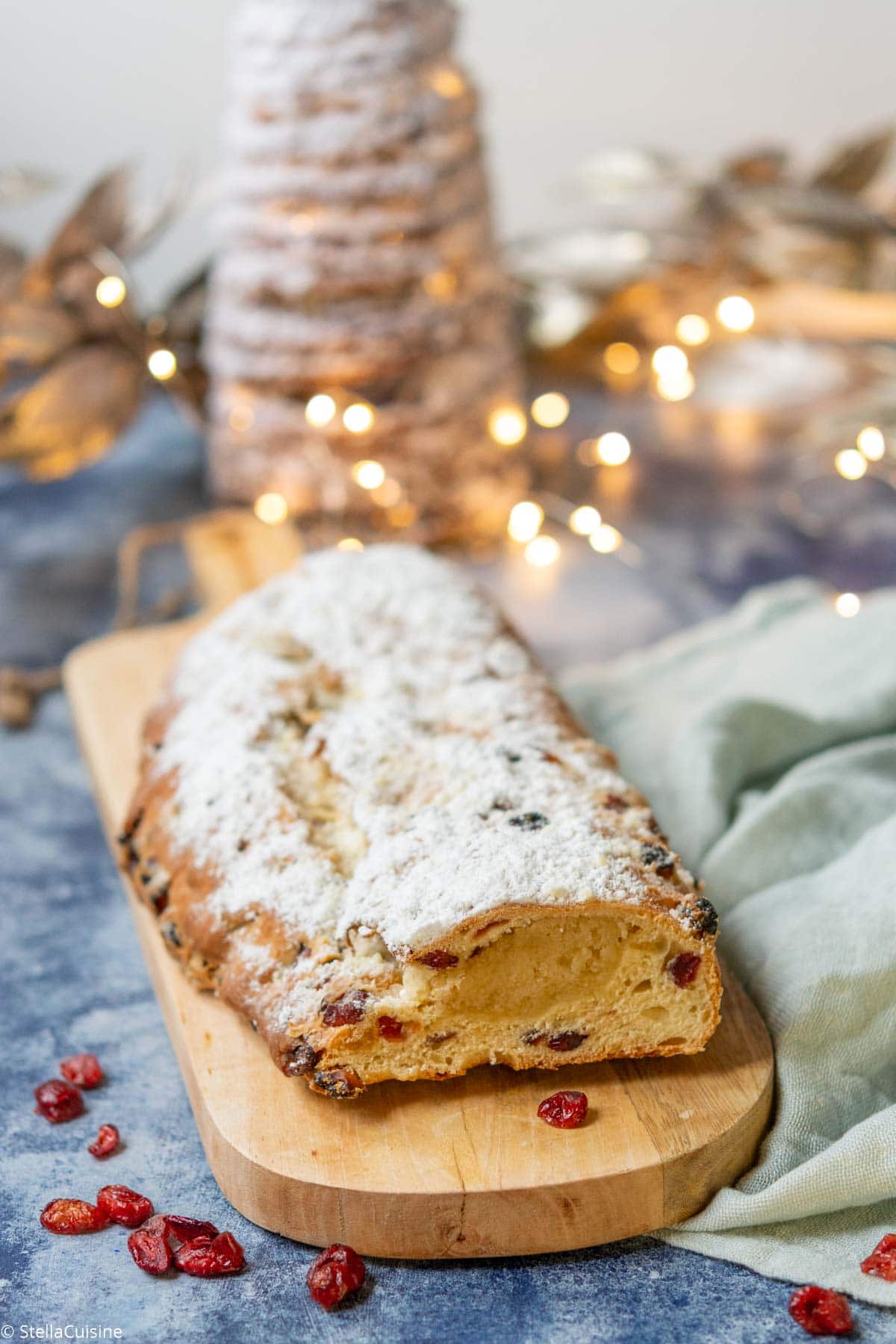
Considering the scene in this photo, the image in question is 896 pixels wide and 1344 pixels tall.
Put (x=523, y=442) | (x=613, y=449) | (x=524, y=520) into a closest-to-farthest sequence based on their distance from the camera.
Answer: (x=524, y=520) → (x=613, y=449) → (x=523, y=442)

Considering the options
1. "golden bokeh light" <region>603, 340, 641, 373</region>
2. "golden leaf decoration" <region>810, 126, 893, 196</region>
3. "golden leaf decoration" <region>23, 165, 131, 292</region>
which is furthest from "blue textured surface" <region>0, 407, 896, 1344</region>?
"golden bokeh light" <region>603, 340, 641, 373</region>

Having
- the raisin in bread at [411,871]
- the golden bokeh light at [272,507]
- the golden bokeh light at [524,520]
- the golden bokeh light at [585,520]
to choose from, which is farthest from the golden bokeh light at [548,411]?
the raisin in bread at [411,871]

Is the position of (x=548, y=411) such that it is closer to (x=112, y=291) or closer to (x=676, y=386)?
(x=676, y=386)

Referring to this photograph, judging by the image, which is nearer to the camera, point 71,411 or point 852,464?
point 852,464

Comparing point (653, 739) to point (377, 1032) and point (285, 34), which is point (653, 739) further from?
point (285, 34)

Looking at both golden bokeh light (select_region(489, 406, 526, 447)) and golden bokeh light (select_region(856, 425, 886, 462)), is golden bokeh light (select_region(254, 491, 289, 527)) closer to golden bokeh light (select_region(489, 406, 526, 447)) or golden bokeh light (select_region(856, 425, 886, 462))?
golden bokeh light (select_region(489, 406, 526, 447))

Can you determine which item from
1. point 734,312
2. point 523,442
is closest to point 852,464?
point 734,312

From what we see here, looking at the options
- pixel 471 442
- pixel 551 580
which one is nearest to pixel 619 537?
pixel 551 580
